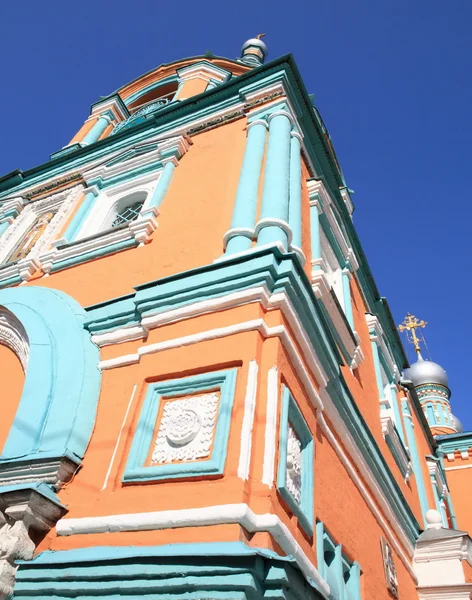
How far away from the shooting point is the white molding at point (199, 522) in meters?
2.60

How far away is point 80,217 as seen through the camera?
6730mm

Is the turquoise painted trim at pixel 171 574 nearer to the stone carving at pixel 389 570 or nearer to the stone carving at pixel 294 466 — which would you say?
the stone carving at pixel 294 466

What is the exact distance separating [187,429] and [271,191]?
258 cm

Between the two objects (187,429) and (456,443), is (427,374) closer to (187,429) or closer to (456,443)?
(456,443)

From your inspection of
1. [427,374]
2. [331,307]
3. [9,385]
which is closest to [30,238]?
[9,385]

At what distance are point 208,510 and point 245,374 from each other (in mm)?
844

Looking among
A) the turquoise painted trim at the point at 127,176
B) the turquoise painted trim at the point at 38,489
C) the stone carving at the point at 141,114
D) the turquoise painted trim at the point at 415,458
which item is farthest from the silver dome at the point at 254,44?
the turquoise painted trim at the point at 38,489

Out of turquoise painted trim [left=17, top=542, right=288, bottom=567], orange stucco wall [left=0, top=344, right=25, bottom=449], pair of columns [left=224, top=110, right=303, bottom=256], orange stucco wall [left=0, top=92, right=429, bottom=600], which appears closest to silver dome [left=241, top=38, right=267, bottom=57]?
orange stucco wall [left=0, top=92, right=429, bottom=600]

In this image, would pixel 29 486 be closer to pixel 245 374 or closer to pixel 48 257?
pixel 245 374

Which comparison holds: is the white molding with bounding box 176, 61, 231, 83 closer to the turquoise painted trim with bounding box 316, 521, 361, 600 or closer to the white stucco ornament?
the white stucco ornament

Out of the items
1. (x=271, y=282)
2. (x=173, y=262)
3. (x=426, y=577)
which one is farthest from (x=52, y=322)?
(x=426, y=577)

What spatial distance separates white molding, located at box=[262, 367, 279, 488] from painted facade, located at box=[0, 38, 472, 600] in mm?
12

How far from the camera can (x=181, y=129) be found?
7.28 metres

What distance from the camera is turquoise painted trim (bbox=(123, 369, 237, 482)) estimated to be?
9.62ft
